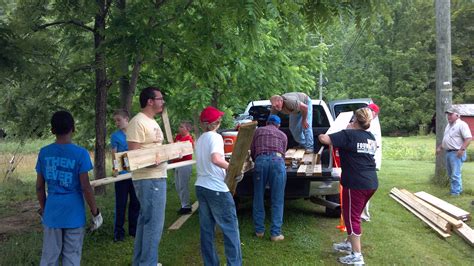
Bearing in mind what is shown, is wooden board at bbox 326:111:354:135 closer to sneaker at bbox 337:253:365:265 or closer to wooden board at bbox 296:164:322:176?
wooden board at bbox 296:164:322:176

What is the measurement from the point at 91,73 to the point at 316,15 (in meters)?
6.28

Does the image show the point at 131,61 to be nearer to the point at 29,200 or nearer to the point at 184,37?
the point at 184,37

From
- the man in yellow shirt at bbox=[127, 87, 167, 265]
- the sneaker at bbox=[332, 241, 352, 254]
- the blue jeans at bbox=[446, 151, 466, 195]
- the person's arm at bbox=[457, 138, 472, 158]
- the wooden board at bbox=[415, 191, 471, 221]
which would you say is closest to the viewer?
the man in yellow shirt at bbox=[127, 87, 167, 265]

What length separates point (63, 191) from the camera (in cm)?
389

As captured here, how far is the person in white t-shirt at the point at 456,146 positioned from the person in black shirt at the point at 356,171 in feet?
17.2

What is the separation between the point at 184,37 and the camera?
23.5 ft

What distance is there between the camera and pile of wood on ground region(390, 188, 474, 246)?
682cm

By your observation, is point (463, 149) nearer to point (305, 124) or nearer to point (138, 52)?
point (305, 124)

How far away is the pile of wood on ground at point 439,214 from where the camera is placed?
682 centimetres

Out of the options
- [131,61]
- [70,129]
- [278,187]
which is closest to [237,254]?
[278,187]

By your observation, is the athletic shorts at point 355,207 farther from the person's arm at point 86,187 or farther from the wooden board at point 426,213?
the person's arm at point 86,187

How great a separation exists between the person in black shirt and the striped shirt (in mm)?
1077

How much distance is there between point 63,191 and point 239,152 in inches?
74.2

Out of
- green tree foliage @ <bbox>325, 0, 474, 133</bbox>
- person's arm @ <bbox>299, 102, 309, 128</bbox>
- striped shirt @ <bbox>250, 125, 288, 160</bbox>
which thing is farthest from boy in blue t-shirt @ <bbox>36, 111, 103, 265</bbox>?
green tree foliage @ <bbox>325, 0, 474, 133</bbox>
